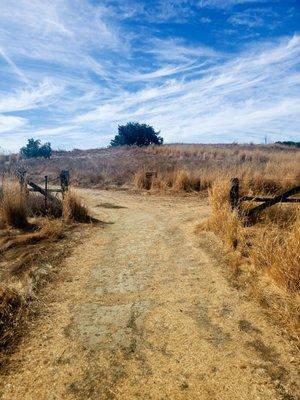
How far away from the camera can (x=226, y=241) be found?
6.68m

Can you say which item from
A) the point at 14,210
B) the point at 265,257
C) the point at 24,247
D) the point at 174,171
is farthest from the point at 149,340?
the point at 174,171

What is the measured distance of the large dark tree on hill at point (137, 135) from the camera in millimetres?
39906

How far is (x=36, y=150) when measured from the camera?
3328 cm

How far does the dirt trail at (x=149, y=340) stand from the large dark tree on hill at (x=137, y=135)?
3415 cm

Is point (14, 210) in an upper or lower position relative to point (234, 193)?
lower

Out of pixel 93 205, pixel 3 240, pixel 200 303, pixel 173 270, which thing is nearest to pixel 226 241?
pixel 173 270

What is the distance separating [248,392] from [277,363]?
479 millimetres

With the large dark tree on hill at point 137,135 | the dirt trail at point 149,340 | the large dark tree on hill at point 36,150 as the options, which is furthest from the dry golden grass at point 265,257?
the large dark tree on hill at point 137,135

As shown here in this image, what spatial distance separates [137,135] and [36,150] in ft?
35.5

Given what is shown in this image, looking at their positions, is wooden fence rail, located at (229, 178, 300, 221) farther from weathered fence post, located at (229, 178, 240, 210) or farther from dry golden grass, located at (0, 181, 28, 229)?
dry golden grass, located at (0, 181, 28, 229)

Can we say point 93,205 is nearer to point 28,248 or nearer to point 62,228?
point 62,228

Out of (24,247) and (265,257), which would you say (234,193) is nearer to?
(265,257)

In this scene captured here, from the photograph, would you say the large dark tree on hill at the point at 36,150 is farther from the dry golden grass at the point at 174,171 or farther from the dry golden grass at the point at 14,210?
the dry golden grass at the point at 14,210

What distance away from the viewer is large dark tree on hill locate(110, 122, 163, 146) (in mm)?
39906
